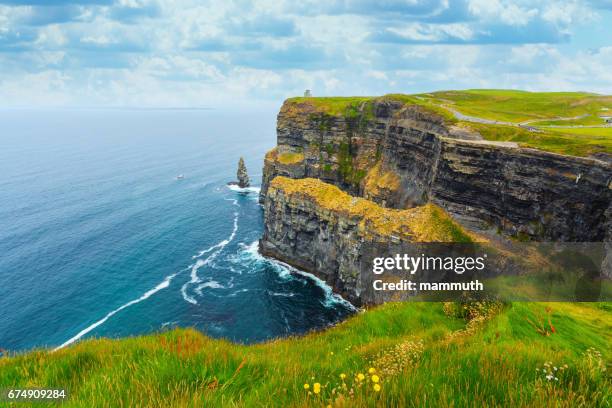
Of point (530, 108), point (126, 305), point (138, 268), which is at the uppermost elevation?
point (530, 108)

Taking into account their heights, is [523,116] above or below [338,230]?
above

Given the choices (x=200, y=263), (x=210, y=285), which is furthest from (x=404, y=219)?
(x=200, y=263)

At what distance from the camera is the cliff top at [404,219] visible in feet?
152

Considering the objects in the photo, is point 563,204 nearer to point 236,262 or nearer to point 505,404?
point 505,404

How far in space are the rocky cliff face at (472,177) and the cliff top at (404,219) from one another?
2.39 meters

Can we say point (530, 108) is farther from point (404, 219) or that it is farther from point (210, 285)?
point (210, 285)

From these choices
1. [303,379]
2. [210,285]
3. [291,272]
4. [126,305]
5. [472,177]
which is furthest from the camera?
[291,272]

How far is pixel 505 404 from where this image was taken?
3.76m

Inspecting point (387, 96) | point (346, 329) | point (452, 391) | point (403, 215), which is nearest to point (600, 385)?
point (452, 391)

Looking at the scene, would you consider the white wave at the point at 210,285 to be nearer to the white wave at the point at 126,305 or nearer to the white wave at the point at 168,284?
the white wave at the point at 168,284

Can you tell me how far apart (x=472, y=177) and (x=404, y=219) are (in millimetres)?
10860

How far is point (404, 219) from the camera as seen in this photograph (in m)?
49.3

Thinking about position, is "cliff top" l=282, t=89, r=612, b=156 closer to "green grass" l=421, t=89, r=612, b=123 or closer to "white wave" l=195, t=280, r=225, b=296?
"green grass" l=421, t=89, r=612, b=123

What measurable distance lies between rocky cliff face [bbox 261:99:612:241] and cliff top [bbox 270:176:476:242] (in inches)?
94.2
